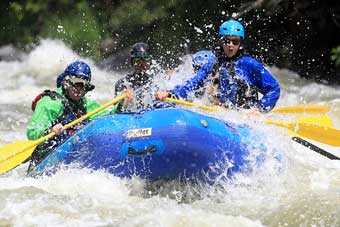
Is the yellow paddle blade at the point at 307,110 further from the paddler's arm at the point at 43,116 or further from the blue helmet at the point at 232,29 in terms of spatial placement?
the paddler's arm at the point at 43,116

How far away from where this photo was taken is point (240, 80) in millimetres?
5484

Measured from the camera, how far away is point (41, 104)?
5.11 metres

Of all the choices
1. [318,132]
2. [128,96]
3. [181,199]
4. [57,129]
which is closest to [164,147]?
Result: [181,199]

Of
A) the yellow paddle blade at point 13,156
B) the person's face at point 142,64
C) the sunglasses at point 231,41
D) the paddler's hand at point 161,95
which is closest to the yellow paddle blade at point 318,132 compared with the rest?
the sunglasses at point 231,41

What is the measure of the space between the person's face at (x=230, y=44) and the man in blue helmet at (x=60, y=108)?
115cm

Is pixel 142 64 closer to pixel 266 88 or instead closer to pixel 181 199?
pixel 266 88

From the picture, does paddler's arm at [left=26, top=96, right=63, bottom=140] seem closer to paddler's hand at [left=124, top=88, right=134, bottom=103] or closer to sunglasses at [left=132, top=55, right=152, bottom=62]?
paddler's hand at [left=124, top=88, right=134, bottom=103]

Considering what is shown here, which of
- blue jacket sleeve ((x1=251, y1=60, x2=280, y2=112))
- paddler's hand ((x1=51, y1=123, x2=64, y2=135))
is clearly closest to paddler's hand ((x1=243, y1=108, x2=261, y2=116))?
blue jacket sleeve ((x1=251, y1=60, x2=280, y2=112))

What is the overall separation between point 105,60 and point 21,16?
7.66 ft

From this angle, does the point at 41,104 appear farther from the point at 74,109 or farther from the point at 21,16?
the point at 21,16

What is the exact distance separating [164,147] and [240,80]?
130 cm

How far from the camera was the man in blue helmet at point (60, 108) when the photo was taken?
199 inches

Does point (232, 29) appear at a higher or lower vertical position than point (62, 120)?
higher

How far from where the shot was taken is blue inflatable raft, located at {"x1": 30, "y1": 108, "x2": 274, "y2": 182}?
176 inches
